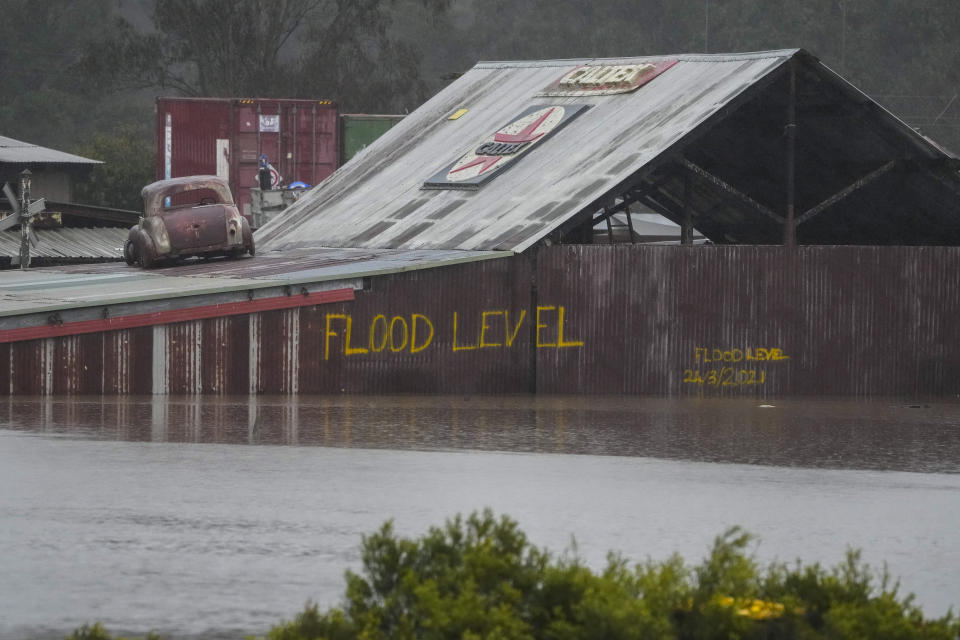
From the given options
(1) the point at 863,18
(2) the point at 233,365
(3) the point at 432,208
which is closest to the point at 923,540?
(2) the point at 233,365

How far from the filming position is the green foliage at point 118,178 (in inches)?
2714

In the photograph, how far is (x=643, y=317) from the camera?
26.8m

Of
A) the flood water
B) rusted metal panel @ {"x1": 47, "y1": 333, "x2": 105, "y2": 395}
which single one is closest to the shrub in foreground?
the flood water

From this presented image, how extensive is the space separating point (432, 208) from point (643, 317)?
5.37 m

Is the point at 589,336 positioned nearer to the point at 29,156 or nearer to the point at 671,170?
the point at 671,170

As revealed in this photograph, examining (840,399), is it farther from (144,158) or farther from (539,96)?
(144,158)

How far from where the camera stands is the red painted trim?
22719 mm

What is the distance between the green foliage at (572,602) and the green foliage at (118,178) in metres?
61.3

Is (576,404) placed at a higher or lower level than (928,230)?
lower

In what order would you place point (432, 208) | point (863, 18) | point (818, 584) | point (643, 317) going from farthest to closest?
point (863, 18)
point (432, 208)
point (643, 317)
point (818, 584)

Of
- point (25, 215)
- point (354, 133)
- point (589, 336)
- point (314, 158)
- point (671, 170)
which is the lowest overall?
point (589, 336)

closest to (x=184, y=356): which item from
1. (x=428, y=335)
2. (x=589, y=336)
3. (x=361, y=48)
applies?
(x=428, y=335)

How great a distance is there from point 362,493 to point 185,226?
16.5m

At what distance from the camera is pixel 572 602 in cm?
756
